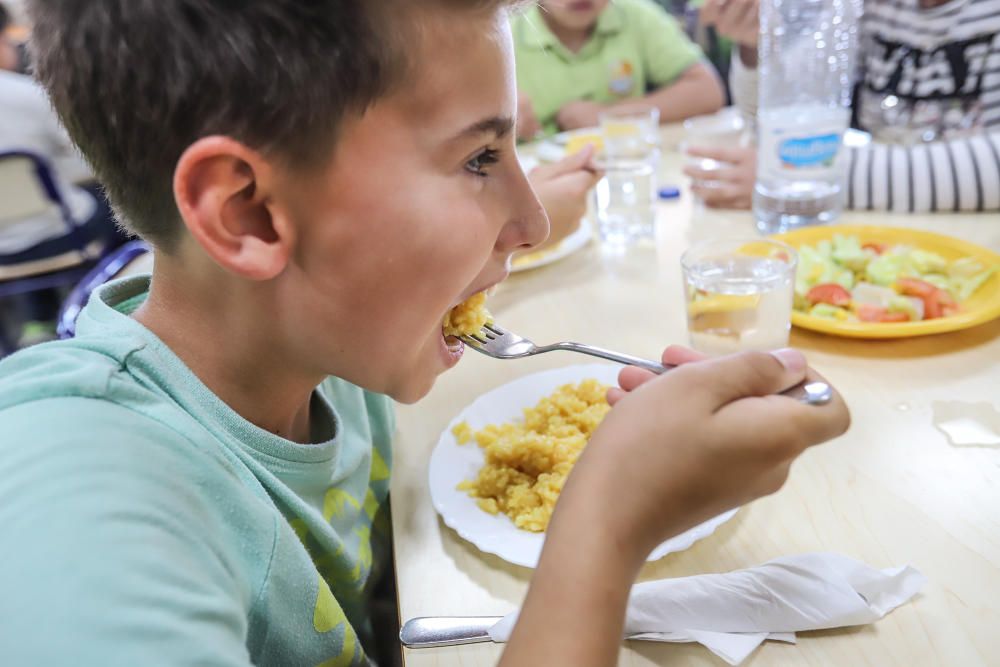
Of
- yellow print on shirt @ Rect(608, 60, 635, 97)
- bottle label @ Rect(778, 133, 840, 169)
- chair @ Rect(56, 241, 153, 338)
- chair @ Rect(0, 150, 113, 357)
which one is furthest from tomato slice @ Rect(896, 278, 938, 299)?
chair @ Rect(0, 150, 113, 357)

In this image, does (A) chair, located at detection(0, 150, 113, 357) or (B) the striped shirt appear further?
(A) chair, located at detection(0, 150, 113, 357)

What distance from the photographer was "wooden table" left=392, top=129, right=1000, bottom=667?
1.99 feet

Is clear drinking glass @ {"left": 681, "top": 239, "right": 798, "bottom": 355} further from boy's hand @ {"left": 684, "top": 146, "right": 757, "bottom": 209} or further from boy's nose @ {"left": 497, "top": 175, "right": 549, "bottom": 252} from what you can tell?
boy's hand @ {"left": 684, "top": 146, "right": 757, "bottom": 209}

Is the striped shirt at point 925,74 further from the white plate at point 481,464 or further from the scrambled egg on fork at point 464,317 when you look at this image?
the scrambled egg on fork at point 464,317

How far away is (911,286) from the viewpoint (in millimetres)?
1079

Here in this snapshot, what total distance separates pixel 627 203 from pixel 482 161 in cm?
82

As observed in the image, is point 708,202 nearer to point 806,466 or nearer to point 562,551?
point 806,466

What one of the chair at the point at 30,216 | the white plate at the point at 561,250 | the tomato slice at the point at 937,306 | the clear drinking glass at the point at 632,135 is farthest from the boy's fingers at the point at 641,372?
the chair at the point at 30,216

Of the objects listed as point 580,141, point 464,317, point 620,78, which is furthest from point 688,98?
point 464,317

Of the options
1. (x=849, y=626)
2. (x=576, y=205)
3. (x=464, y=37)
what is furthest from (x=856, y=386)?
(x=464, y=37)

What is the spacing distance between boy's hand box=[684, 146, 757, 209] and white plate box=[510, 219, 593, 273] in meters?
0.25

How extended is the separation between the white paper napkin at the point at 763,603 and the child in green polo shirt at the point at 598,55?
2225 mm

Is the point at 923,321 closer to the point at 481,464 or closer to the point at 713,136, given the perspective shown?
the point at 481,464

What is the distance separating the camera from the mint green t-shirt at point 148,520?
44cm
